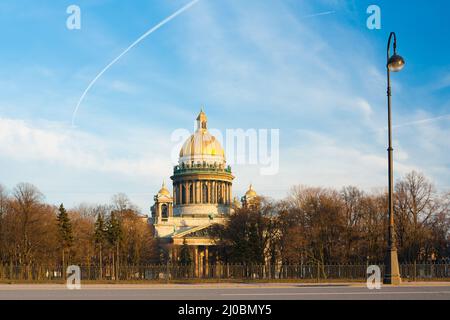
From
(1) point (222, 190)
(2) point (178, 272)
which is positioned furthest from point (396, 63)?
(1) point (222, 190)

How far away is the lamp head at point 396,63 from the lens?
26.6 m

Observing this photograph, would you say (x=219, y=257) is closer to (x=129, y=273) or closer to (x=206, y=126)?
(x=129, y=273)

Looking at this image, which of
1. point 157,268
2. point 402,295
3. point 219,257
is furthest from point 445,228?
point 402,295

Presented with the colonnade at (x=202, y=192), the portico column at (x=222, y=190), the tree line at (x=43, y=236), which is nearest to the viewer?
the tree line at (x=43, y=236)

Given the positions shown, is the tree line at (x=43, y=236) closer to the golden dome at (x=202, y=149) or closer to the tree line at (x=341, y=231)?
the tree line at (x=341, y=231)

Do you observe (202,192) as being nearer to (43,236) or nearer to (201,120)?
(201,120)

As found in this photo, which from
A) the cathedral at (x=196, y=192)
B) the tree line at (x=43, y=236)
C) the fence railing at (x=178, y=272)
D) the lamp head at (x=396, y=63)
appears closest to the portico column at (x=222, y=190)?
the cathedral at (x=196, y=192)

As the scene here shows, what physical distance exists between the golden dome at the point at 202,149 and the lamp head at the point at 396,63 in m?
101

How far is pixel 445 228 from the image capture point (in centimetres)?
7062

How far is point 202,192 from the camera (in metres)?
125

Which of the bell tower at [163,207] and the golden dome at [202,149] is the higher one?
the golden dome at [202,149]

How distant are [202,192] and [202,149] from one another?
30.0 ft

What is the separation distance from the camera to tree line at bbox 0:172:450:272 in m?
66.7

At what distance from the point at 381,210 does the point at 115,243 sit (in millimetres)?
29224
